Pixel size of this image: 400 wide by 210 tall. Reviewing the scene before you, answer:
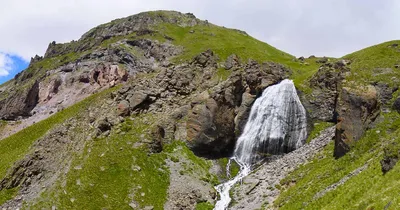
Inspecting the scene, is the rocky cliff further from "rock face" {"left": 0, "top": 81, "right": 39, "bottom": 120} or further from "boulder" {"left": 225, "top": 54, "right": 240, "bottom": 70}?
"rock face" {"left": 0, "top": 81, "right": 39, "bottom": 120}

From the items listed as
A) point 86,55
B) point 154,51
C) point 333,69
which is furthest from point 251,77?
point 86,55

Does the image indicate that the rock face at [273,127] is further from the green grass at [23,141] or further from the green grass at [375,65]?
the green grass at [23,141]

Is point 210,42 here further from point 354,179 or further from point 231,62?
point 354,179

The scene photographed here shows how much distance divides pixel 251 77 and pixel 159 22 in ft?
381

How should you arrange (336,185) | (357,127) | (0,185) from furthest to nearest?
(0,185)
(357,127)
(336,185)

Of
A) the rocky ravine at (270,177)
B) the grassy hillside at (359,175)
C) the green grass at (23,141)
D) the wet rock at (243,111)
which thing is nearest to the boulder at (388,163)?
the grassy hillside at (359,175)

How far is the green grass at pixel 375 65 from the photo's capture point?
52.0 m

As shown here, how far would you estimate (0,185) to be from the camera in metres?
46.3

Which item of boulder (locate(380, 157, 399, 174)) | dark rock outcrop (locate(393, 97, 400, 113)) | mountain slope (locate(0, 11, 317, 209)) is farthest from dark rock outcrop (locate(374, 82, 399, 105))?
mountain slope (locate(0, 11, 317, 209))

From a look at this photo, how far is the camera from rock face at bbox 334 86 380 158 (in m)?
42.4

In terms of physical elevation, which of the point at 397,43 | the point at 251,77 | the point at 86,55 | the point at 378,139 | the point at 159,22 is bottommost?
the point at 378,139

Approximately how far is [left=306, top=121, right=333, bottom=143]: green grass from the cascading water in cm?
111

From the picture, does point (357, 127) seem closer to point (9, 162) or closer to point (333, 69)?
point (333, 69)

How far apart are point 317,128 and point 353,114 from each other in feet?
44.7
